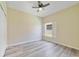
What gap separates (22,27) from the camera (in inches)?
206

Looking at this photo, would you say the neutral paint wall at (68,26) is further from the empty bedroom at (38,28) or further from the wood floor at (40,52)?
the wood floor at (40,52)

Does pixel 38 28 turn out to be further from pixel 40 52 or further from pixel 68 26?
pixel 40 52

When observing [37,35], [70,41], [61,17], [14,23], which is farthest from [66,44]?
[14,23]

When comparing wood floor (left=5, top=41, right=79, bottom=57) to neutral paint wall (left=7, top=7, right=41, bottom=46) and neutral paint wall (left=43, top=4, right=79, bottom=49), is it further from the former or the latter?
neutral paint wall (left=7, top=7, right=41, bottom=46)

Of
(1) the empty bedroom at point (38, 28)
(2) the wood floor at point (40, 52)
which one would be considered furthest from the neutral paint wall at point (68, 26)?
(2) the wood floor at point (40, 52)

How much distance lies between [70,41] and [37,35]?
10.5 feet

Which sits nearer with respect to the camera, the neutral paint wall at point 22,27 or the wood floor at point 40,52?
the wood floor at point 40,52

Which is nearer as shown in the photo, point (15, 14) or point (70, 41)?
point (70, 41)

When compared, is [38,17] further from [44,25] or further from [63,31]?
[63,31]

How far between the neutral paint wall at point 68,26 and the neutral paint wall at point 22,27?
1862mm

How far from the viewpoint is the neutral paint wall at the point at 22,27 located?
4.44 metres

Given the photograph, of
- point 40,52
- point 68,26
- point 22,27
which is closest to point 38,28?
point 22,27

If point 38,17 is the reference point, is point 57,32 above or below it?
below

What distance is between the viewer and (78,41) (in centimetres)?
379
